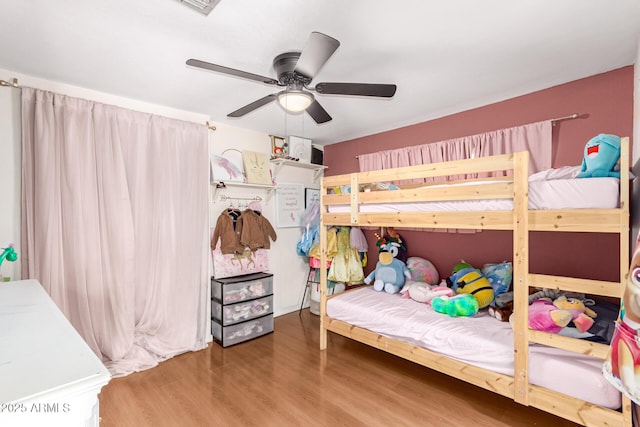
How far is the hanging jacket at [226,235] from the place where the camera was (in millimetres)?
3229

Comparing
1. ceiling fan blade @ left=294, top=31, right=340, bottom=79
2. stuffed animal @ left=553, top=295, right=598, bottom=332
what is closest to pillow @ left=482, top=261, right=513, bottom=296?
stuffed animal @ left=553, top=295, right=598, bottom=332

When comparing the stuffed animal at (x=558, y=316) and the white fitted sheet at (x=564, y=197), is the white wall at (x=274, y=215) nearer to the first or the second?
the white fitted sheet at (x=564, y=197)

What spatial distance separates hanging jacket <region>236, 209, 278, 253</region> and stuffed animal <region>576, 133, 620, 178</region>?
2910 mm

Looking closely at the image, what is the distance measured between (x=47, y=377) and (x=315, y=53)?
62.8 inches

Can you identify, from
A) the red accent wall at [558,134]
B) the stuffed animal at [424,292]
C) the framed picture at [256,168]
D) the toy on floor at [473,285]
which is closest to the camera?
the red accent wall at [558,134]

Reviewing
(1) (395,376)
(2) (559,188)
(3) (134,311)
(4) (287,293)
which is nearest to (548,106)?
(2) (559,188)

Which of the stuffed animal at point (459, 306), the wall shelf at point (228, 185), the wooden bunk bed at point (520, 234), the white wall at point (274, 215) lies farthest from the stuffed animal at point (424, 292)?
the wall shelf at point (228, 185)

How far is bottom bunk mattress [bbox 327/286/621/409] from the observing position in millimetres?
1572

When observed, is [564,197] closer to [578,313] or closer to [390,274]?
[578,313]

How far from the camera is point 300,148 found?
3.91m

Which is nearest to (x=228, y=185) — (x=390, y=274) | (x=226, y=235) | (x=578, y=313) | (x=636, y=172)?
(x=226, y=235)

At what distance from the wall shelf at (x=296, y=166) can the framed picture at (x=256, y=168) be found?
13 cm

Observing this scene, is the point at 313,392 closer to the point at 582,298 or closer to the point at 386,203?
the point at 386,203

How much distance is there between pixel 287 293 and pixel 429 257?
1.91 m
